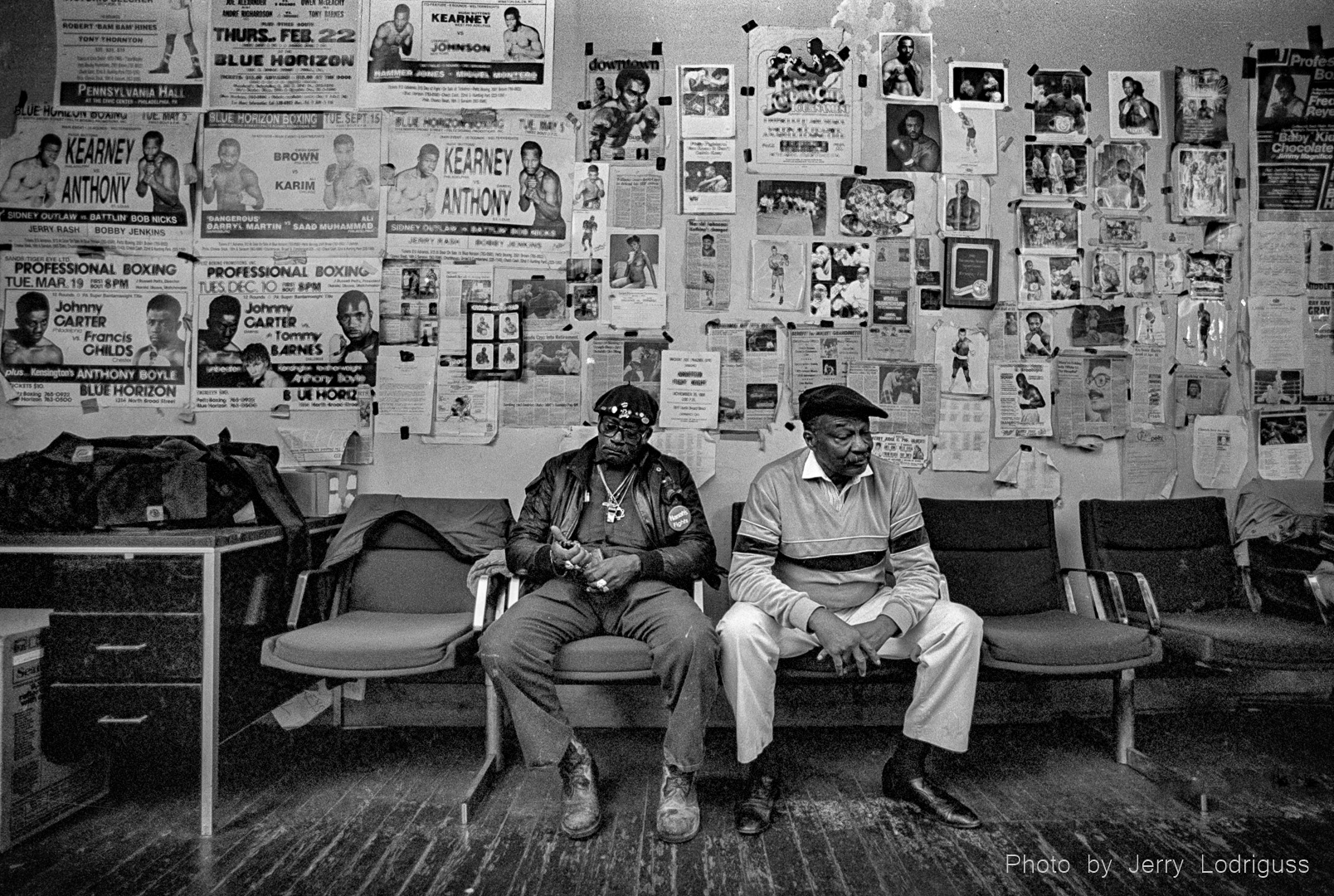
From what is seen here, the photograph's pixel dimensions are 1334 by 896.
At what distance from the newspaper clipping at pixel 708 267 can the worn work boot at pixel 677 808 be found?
201 centimetres

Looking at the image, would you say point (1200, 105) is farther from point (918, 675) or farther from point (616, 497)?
point (616, 497)

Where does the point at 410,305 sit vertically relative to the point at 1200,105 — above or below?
below

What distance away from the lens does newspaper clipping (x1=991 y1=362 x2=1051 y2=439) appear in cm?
355

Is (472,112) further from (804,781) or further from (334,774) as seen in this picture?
(804,781)

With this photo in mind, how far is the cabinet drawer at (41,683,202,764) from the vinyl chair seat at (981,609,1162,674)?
257cm

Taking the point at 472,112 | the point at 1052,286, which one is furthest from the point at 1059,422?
the point at 472,112

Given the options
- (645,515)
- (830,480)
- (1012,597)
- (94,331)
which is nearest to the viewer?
(830,480)

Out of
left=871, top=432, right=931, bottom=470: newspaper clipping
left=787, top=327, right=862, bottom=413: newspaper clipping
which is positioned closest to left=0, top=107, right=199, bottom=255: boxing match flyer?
left=787, top=327, right=862, bottom=413: newspaper clipping

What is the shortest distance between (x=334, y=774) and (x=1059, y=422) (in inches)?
133

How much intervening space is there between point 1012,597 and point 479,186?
2.91 m

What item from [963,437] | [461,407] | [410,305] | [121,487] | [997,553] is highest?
[410,305]

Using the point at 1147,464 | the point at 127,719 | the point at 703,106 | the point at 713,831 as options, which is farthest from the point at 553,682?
the point at 1147,464

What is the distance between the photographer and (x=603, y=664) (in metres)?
2.47

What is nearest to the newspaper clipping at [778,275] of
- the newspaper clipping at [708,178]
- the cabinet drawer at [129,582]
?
the newspaper clipping at [708,178]
